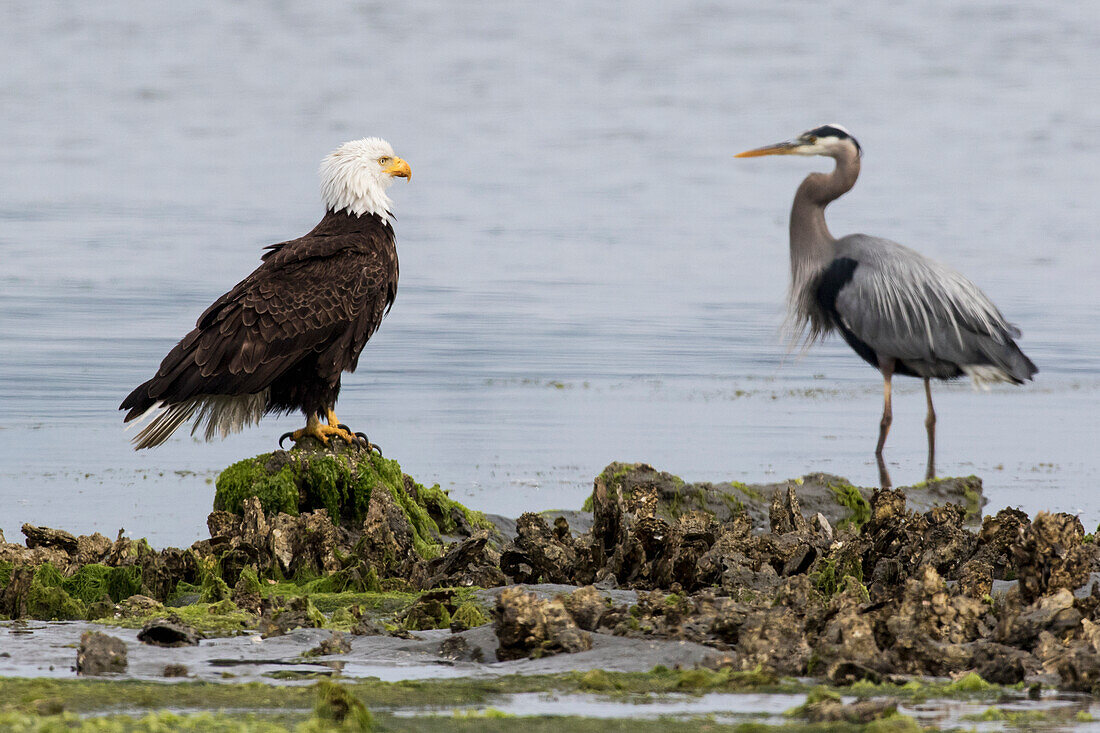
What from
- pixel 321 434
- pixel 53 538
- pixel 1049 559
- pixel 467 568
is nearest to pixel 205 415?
pixel 321 434

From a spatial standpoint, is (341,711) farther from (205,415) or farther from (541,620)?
(205,415)

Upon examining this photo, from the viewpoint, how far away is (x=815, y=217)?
13969 millimetres

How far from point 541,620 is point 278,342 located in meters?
3.87

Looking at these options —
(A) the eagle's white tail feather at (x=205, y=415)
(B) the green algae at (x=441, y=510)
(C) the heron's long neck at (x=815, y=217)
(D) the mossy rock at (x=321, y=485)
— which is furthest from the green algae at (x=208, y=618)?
(C) the heron's long neck at (x=815, y=217)

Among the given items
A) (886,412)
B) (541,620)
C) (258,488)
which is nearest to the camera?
(541,620)

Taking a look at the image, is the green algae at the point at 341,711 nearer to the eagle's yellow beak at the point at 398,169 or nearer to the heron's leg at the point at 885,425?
the eagle's yellow beak at the point at 398,169

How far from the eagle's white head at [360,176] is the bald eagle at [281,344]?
0.34 m

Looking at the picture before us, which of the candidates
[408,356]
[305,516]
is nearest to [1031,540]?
[305,516]

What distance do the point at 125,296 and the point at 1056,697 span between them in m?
17.4

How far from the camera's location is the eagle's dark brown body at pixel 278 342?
8.09 metres

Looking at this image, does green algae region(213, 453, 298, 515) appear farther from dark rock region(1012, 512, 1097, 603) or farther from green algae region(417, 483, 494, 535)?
dark rock region(1012, 512, 1097, 603)

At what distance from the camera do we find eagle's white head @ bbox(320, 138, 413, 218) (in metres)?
9.08

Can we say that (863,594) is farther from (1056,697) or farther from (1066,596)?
(1056,697)

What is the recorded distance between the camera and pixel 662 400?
14.3m
